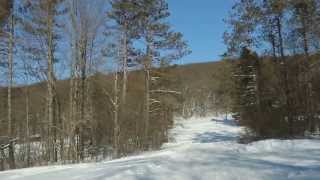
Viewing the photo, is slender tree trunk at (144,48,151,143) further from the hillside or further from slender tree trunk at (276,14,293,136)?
slender tree trunk at (276,14,293,136)

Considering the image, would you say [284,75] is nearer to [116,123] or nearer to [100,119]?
[116,123]

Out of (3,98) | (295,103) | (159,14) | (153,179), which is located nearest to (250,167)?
(153,179)

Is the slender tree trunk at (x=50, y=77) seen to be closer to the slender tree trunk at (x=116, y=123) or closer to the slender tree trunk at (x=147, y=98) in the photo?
the slender tree trunk at (x=116, y=123)

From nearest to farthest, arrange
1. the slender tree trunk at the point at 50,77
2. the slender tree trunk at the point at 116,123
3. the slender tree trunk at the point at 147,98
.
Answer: the slender tree trunk at the point at 50,77
the slender tree trunk at the point at 116,123
the slender tree trunk at the point at 147,98

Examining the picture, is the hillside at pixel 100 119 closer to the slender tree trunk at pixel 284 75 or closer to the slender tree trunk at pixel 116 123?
the slender tree trunk at pixel 116 123

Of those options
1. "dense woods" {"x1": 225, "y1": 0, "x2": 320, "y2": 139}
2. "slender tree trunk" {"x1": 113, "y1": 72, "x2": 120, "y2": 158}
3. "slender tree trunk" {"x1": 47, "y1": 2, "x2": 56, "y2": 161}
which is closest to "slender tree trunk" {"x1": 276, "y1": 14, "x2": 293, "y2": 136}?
"dense woods" {"x1": 225, "y1": 0, "x2": 320, "y2": 139}

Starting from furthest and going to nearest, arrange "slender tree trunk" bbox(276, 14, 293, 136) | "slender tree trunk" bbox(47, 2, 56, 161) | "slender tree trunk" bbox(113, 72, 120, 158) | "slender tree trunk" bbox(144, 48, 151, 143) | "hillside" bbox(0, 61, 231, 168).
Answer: "slender tree trunk" bbox(144, 48, 151, 143) < "slender tree trunk" bbox(276, 14, 293, 136) < "slender tree trunk" bbox(113, 72, 120, 158) < "hillside" bbox(0, 61, 231, 168) < "slender tree trunk" bbox(47, 2, 56, 161)

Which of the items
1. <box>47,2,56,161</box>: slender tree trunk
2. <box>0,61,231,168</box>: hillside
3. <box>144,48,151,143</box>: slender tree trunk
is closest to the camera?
<box>47,2,56,161</box>: slender tree trunk

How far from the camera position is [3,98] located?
39.0 metres

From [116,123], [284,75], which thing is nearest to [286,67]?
[284,75]

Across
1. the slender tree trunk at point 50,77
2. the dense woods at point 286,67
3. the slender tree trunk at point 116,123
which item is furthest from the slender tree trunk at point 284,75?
the slender tree trunk at point 50,77

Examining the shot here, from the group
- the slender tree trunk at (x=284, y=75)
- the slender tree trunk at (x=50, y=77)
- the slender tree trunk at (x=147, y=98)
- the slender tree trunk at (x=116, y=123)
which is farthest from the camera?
the slender tree trunk at (x=147, y=98)

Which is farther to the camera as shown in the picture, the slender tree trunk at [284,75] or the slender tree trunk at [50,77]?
the slender tree trunk at [284,75]

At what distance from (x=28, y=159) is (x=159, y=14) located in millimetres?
15524
